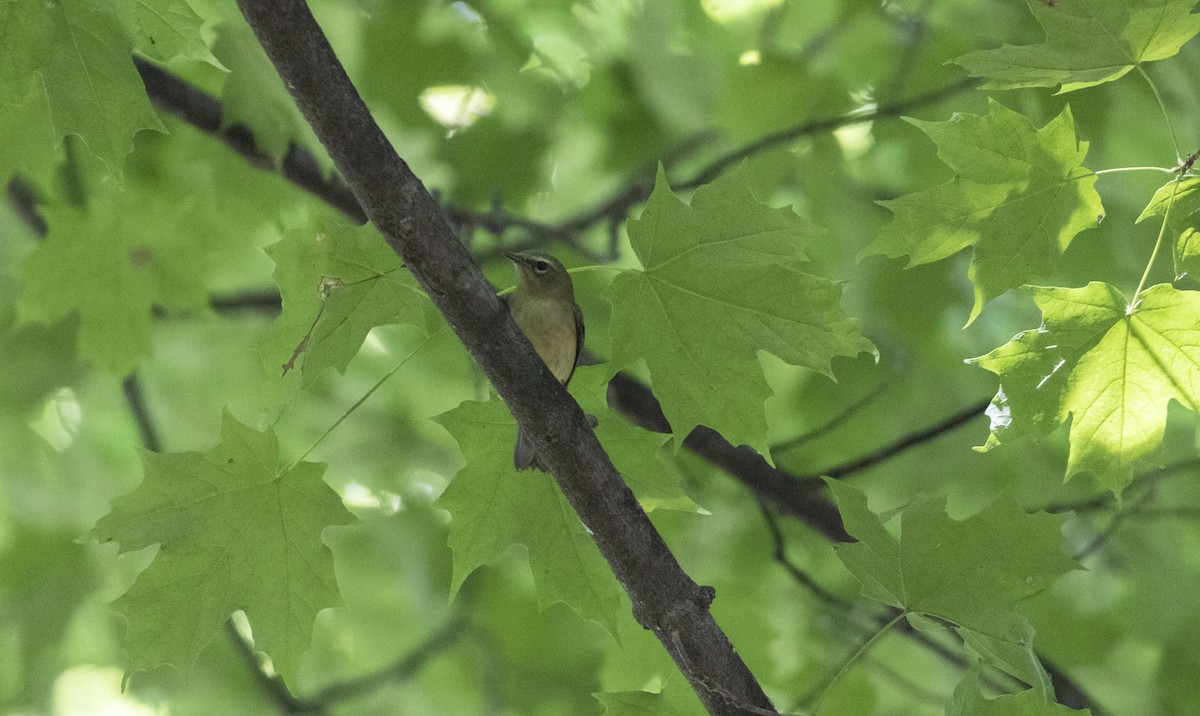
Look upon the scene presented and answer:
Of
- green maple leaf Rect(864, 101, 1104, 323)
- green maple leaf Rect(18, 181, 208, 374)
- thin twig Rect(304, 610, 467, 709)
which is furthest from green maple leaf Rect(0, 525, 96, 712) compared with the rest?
green maple leaf Rect(864, 101, 1104, 323)

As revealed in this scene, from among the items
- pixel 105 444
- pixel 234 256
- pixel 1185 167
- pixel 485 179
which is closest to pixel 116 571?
pixel 105 444

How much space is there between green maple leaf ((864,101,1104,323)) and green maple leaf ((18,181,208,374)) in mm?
3125

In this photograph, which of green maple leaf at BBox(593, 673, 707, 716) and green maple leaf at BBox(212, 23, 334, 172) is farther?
green maple leaf at BBox(212, 23, 334, 172)

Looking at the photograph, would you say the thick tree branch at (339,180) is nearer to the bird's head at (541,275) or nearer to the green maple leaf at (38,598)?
the bird's head at (541,275)

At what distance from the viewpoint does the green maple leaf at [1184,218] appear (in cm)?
208

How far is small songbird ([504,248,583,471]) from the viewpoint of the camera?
3.11m

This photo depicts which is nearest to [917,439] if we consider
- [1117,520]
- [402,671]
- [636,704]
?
[1117,520]

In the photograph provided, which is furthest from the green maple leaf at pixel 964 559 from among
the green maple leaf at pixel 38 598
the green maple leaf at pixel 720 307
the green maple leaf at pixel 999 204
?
the green maple leaf at pixel 38 598

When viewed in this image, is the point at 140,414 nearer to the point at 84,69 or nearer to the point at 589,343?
the point at 589,343

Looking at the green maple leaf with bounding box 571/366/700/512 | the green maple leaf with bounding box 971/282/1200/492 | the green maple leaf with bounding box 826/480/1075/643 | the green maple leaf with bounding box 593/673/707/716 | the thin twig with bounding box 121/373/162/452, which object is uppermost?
the green maple leaf with bounding box 971/282/1200/492

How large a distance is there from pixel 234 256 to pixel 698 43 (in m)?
2.43

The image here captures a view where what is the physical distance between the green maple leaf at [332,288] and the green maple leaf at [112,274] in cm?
231

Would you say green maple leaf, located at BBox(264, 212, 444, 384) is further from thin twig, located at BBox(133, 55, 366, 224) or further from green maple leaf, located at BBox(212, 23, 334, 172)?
green maple leaf, located at BBox(212, 23, 334, 172)

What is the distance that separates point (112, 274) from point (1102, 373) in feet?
12.3
